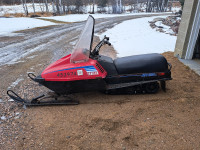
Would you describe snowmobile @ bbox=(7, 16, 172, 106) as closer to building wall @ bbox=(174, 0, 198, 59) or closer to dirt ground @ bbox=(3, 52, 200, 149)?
dirt ground @ bbox=(3, 52, 200, 149)

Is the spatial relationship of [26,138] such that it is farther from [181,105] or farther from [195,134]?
[181,105]

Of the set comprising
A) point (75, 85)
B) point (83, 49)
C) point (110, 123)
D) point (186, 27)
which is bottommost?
point (110, 123)

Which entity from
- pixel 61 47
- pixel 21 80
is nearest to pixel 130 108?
pixel 21 80

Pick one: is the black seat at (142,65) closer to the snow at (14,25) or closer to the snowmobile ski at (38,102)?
the snowmobile ski at (38,102)

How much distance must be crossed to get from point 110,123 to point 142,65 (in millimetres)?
1542

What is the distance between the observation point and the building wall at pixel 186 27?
19.4 feet

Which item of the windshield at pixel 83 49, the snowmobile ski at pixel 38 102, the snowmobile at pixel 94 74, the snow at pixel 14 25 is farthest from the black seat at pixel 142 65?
the snow at pixel 14 25

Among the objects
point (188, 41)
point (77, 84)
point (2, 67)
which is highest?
point (188, 41)

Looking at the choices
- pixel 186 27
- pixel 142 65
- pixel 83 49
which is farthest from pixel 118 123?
pixel 186 27

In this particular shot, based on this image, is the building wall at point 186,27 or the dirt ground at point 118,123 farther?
the building wall at point 186,27

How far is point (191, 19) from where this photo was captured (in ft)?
19.8

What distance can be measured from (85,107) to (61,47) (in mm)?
6079

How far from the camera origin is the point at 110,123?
10.1 feet

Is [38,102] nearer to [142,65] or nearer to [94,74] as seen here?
[94,74]
